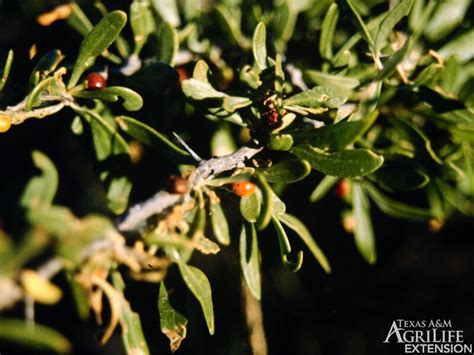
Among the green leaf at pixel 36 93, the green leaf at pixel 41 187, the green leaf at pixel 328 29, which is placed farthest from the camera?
the green leaf at pixel 328 29

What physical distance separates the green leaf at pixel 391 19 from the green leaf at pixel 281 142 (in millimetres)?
320

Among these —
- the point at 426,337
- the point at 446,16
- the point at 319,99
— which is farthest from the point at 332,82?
the point at 426,337

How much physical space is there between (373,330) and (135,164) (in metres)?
1.07

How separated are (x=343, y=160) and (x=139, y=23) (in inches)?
25.4

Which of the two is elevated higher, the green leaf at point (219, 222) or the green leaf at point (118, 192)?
the green leaf at point (118, 192)

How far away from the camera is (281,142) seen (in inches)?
34.2

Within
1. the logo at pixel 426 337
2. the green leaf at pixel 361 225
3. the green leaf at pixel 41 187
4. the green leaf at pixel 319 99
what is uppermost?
the green leaf at pixel 41 187

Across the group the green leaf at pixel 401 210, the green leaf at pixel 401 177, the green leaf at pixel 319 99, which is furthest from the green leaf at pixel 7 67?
the green leaf at pixel 401 210

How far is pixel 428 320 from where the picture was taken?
5.34ft

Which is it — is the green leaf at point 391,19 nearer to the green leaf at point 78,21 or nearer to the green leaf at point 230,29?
the green leaf at point 230,29

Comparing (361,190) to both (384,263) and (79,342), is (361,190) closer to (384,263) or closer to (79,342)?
(384,263)

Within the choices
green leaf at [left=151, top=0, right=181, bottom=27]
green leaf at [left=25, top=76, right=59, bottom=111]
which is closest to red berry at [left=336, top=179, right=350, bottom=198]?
green leaf at [left=151, top=0, right=181, bottom=27]

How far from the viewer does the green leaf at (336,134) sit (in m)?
0.71

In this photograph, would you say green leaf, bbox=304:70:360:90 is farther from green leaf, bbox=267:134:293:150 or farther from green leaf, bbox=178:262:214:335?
green leaf, bbox=178:262:214:335
